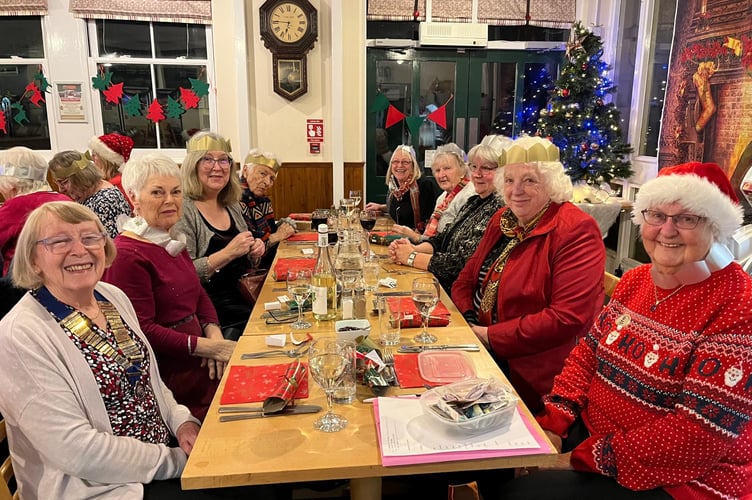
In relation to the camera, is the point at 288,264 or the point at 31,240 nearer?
the point at 31,240

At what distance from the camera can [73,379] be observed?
1203 mm

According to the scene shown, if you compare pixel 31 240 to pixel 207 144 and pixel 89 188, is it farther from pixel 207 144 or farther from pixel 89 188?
pixel 89 188

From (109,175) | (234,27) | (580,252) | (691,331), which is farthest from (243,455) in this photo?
(234,27)

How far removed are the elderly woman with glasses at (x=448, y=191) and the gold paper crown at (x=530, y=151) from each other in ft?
3.39

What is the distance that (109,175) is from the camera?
3.79 m

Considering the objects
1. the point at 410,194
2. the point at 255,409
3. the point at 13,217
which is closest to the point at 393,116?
the point at 410,194

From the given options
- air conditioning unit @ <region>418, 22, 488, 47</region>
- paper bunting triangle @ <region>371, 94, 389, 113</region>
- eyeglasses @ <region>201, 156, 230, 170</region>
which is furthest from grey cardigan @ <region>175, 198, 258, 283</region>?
air conditioning unit @ <region>418, 22, 488, 47</region>

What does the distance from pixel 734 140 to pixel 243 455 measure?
12.7ft

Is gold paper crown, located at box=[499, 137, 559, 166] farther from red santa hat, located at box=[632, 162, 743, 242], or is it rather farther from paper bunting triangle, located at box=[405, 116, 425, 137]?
paper bunting triangle, located at box=[405, 116, 425, 137]

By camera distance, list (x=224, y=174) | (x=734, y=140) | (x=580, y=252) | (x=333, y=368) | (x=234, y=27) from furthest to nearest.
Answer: (x=234, y=27)
(x=734, y=140)
(x=224, y=174)
(x=580, y=252)
(x=333, y=368)

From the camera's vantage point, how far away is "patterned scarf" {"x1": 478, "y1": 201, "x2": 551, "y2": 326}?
1.99 metres

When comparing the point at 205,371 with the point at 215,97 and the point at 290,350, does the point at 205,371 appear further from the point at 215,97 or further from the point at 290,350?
the point at 215,97

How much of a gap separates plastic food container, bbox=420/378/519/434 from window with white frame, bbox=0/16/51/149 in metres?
5.84

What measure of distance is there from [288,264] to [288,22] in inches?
144
